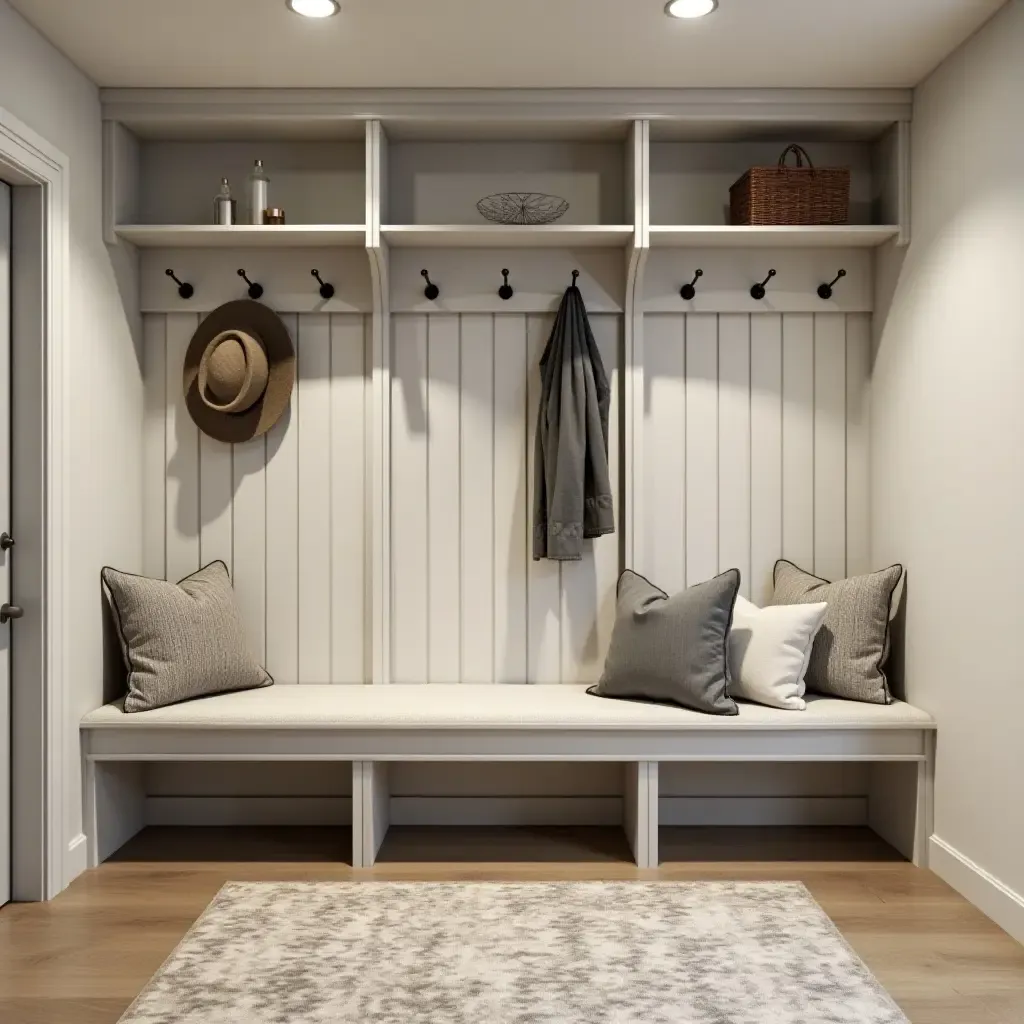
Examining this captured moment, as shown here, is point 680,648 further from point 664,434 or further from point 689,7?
point 689,7

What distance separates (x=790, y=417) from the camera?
3982 mm

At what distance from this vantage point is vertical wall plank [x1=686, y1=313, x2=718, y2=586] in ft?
13.0

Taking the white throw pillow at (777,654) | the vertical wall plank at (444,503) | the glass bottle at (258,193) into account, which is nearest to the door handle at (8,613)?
the vertical wall plank at (444,503)

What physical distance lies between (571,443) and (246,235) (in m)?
1.29

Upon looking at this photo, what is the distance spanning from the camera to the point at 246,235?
12.2 ft

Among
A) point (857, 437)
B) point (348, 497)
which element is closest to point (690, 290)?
point (857, 437)

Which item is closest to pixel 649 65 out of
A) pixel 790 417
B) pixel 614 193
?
pixel 614 193

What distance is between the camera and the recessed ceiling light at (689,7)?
298 centimetres

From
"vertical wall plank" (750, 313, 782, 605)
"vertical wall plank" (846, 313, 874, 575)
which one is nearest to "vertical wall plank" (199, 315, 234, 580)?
"vertical wall plank" (750, 313, 782, 605)

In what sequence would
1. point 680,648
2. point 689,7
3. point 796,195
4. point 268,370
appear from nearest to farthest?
point 689,7 < point 680,648 < point 796,195 < point 268,370

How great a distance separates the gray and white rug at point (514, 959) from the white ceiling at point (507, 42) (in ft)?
8.08

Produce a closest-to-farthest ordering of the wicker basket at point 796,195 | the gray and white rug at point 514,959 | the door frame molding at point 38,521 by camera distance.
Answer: the gray and white rug at point 514,959 < the door frame molding at point 38,521 < the wicker basket at point 796,195

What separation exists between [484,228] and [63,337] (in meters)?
1.35

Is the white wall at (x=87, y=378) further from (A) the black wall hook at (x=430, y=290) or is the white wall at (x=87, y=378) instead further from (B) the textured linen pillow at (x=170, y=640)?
(A) the black wall hook at (x=430, y=290)
